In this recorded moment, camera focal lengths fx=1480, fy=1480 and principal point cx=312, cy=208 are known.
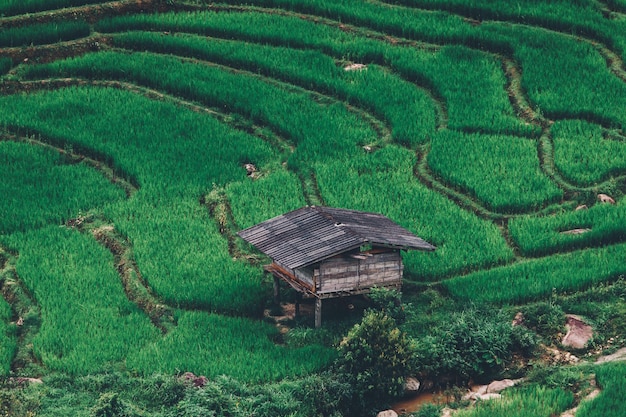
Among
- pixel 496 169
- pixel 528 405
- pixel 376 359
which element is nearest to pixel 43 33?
pixel 496 169

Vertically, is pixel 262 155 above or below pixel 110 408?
above

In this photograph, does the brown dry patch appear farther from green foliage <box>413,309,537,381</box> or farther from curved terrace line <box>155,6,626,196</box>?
curved terrace line <box>155,6,626,196</box>

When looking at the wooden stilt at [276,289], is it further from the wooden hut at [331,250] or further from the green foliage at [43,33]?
the green foliage at [43,33]

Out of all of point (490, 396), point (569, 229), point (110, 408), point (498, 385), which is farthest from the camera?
point (569, 229)

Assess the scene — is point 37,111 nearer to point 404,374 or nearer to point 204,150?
point 204,150

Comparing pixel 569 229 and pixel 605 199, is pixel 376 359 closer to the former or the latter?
pixel 569 229

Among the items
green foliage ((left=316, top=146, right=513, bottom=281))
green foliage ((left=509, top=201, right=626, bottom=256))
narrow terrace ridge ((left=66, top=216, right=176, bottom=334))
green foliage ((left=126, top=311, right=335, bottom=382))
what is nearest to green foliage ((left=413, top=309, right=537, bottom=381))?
green foliage ((left=126, top=311, right=335, bottom=382))

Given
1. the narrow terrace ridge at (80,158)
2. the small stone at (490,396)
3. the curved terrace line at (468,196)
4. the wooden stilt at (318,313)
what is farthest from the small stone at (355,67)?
the small stone at (490,396)
